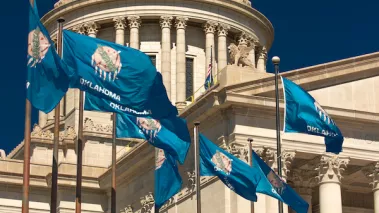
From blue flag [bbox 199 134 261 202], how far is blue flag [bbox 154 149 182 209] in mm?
1472

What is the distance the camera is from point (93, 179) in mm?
59750

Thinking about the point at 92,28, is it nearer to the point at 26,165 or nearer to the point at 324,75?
the point at 324,75

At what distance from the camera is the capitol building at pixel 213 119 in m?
44.4

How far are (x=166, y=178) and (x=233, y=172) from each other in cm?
244

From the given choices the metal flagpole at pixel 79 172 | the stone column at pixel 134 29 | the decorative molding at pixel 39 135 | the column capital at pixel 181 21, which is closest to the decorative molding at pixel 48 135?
the decorative molding at pixel 39 135

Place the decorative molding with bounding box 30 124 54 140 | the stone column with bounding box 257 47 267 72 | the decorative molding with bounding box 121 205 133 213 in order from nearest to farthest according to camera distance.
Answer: the decorative molding with bounding box 121 205 133 213 < the decorative molding with bounding box 30 124 54 140 < the stone column with bounding box 257 47 267 72

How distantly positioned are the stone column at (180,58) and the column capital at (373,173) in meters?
25.3

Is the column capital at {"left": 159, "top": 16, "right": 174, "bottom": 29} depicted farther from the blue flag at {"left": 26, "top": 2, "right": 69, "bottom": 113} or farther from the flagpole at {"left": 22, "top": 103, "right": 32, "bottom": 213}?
the flagpole at {"left": 22, "top": 103, "right": 32, "bottom": 213}

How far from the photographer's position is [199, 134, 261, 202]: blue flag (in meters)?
34.9

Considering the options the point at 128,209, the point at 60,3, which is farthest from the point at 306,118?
the point at 60,3

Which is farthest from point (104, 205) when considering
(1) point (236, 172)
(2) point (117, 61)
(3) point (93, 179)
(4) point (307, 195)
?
(2) point (117, 61)

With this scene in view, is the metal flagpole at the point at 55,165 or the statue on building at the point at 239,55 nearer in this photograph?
the metal flagpole at the point at 55,165

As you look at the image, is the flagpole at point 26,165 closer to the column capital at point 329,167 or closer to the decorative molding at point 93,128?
the column capital at point 329,167

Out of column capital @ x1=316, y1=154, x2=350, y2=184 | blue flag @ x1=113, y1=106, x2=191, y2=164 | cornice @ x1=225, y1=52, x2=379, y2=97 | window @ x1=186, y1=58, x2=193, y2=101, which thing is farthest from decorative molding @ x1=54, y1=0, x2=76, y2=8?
blue flag @ x1=113, y1=106, x2=191, y2=164
